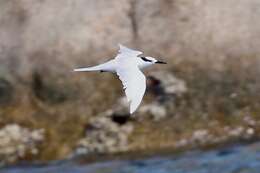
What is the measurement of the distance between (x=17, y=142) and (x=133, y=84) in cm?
937

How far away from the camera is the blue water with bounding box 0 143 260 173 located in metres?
18.1

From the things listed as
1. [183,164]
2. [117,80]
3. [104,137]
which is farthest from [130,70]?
[117,80]

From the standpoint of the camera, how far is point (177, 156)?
18.8 m

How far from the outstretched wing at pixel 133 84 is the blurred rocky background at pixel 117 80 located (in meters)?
8.24

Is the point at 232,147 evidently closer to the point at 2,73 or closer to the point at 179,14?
the point at 179,14

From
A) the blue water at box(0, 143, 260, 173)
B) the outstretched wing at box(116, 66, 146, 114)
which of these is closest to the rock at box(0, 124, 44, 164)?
the blue water at box(0, 143, 260, 173)

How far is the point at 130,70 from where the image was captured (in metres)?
11.3

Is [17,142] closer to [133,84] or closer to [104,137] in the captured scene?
[104,137]

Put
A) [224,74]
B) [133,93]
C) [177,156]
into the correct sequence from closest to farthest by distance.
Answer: [133,93]
[177,156]
[224,74]

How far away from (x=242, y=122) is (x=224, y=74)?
→ 1.34m

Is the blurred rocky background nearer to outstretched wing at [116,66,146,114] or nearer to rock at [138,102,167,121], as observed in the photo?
rock at [138,102,167,121]

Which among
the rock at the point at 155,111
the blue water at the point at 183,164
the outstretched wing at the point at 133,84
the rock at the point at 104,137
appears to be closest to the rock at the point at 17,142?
the blue water at the point at 183,164

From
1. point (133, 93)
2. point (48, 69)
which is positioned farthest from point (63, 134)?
point (133, 93)

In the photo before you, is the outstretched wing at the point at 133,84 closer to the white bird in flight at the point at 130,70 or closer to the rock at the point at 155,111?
the white bird in flight at the point at 130,70
